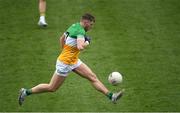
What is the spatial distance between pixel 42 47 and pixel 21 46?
0.66 meters

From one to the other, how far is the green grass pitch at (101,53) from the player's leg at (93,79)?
1.39ft

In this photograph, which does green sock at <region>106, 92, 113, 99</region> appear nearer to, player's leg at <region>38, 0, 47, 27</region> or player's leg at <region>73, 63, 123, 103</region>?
player's leg at <region>73, 63, 123, 103</region>

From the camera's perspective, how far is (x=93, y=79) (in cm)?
1318

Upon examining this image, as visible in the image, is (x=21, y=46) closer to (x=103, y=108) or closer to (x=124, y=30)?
(x=124, y=30)

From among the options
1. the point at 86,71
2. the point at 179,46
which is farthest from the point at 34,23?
the point at 86,71

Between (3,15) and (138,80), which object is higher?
(3,15)

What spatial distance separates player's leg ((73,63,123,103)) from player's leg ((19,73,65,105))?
1.47ft

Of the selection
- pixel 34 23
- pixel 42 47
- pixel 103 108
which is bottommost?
pixel 103 108

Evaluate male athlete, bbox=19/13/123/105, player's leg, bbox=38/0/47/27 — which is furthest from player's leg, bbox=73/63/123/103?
player's leg, bbox=38/0/47/27

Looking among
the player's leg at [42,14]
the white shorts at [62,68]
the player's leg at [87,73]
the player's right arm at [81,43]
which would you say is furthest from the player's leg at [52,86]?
the player's leg at [42,14]

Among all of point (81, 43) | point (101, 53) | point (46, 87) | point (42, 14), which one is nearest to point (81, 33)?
point (81, 43)

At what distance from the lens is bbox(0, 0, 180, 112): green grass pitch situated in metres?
13.9

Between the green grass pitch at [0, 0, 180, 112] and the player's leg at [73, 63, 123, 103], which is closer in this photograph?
the player's leg at [73, 63, 123, 103]

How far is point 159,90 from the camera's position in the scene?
569 inches
